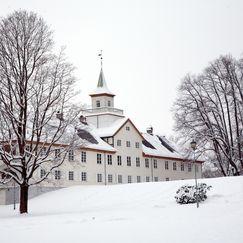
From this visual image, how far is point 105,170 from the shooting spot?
58469 millimetres

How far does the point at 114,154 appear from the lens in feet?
198

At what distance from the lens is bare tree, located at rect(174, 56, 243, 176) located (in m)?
47.9

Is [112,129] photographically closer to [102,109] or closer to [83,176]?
[102,109]

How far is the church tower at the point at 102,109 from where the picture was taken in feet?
211

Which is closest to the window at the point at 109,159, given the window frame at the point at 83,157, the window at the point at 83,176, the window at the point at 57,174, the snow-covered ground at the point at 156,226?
the window frame at the point at 83,157

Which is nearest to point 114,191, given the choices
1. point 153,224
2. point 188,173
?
point 153,224

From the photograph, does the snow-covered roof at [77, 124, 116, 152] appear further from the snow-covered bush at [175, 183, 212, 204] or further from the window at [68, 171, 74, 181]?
the snow-covered bush at [175, 183, 212, 204]

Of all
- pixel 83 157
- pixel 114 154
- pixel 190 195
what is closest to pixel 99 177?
pixel 83 157

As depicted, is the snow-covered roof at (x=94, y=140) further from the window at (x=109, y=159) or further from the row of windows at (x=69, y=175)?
the row of windows at (x=69, y=175)

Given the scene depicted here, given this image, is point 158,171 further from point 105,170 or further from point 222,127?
point 222,127

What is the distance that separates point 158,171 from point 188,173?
22.9 feet

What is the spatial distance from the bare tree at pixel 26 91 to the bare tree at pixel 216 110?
782 inches

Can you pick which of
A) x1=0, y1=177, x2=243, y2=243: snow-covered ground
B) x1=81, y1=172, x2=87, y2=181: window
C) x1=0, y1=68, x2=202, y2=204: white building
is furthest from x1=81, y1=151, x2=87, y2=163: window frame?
x1=0, y1=177, x2=243, y2=243: snow-covered ground

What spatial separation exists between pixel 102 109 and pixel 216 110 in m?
19.1
